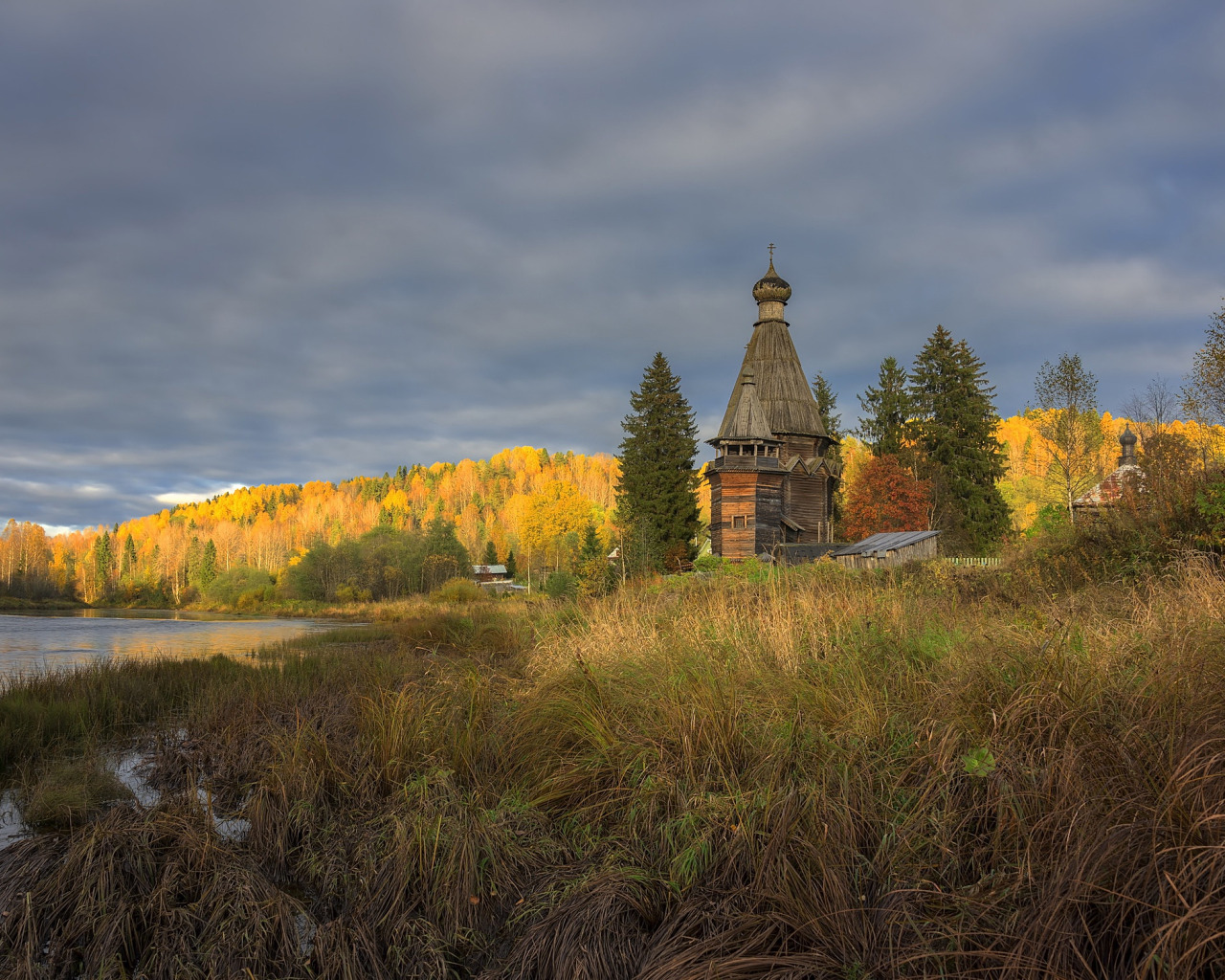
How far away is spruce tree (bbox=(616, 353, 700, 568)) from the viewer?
39.0m

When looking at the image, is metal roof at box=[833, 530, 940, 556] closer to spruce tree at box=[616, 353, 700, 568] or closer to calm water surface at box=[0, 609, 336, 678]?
spruce tree at box=[616, 353, 700, 568]

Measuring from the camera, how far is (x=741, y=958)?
9.16 ft

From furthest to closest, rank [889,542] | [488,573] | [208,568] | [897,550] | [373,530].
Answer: [208,568] → [488,573] → [373,530] → [889,542] → [897,550]

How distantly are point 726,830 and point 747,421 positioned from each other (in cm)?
3069

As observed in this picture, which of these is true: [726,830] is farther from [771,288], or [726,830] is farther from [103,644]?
[771,288]

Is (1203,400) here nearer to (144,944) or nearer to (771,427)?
(771,427)

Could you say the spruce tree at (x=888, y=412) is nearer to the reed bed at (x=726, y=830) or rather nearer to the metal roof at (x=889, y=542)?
the metal roof at (x=889, y=542)

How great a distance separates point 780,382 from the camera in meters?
37.8

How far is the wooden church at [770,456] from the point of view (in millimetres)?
32531

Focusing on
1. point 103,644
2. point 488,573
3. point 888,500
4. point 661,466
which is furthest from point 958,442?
point 488,573

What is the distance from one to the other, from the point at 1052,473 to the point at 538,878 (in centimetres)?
3937

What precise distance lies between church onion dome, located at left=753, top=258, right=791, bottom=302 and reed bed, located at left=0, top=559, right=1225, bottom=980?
34.7m

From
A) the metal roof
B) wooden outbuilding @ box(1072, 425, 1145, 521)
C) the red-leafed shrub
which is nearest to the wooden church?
the red-leafed shrub

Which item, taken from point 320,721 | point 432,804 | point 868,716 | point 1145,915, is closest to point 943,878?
point 1145,915
